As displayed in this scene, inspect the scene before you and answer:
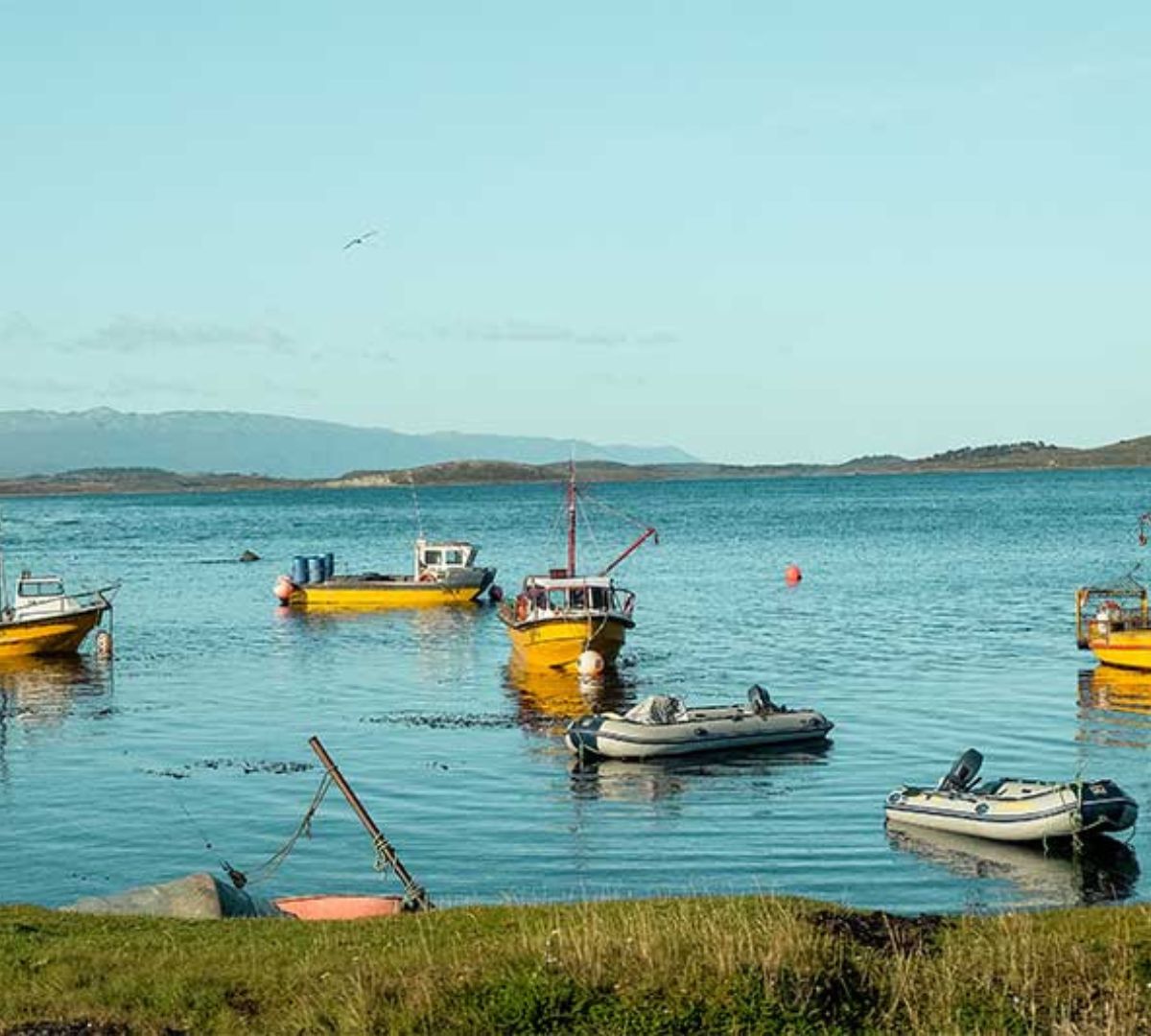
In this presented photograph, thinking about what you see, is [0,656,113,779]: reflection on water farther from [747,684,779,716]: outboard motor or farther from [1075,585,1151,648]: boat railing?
[1075,585,1151,648]: boat railing

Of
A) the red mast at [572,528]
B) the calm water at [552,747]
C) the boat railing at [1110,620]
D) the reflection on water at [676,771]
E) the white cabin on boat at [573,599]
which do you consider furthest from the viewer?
the red mast at [572,528]

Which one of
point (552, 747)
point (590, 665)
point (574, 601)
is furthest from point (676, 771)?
point (574, 601)

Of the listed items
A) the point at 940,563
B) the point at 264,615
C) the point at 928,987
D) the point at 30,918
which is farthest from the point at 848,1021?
the point at 940,563

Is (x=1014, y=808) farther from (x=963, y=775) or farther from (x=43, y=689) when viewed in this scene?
(x=43, y=689)

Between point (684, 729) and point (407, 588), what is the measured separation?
4669cm

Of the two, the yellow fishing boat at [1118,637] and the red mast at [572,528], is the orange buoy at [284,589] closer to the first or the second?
the red mast at [572,528]

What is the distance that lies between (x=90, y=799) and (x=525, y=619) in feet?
76.9

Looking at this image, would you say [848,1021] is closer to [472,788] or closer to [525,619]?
[472,788]

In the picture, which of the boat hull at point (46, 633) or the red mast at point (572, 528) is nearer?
the red mast at point (572, 528)

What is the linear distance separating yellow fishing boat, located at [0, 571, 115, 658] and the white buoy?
17298 millimetres

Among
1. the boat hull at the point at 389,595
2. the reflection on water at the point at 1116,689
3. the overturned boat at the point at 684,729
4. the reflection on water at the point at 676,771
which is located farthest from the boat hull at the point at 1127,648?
the boat hull at the point at 389,595

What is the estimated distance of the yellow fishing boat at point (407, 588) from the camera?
8725cm

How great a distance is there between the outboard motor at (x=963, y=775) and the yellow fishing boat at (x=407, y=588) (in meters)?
54.8

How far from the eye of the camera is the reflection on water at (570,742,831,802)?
37594mm
